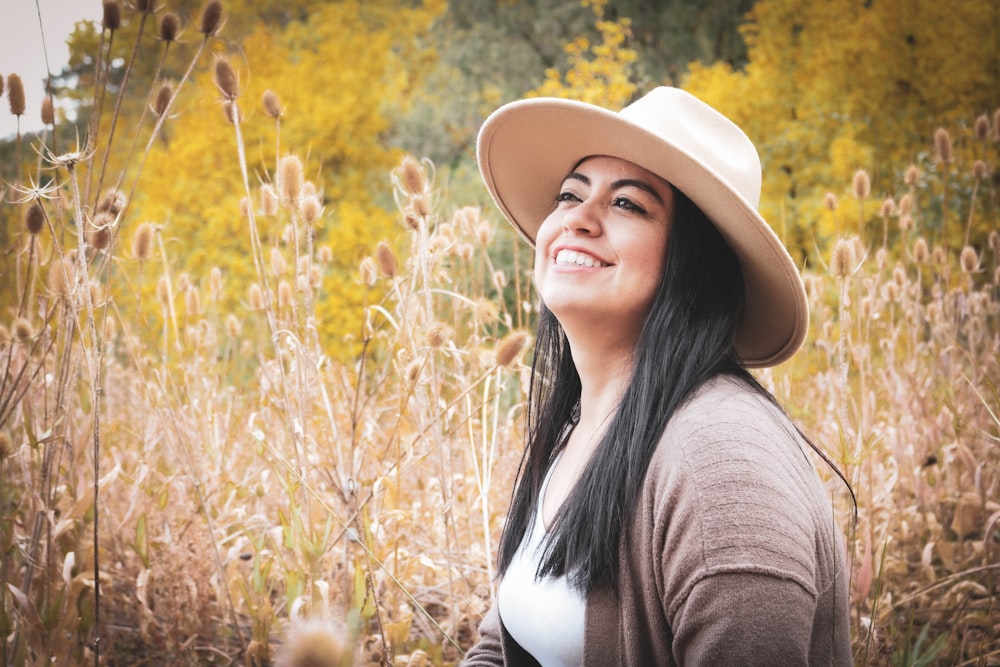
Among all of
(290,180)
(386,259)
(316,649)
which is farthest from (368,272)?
(316,649)

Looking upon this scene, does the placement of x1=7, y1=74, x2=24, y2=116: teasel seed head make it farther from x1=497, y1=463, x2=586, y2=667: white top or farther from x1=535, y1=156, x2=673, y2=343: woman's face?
x1=497, y1=463, x2=586, y2=667: white top

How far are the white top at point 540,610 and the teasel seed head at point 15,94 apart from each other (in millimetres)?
1274

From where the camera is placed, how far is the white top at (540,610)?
1.12 metres

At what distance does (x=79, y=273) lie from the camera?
4.50ft

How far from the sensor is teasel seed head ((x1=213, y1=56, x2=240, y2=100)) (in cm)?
150

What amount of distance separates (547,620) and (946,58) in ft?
21.9

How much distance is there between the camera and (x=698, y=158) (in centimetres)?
116

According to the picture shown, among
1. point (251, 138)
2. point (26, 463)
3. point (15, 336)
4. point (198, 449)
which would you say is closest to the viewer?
point (15, 336)

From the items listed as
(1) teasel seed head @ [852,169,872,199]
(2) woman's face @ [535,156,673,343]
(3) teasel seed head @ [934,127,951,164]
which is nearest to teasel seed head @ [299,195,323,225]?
(2) woman's face @ [535,156,673,343]

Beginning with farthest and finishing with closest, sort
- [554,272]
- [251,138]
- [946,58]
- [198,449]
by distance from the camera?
[251,138] → [946,58] → [198,449] → [554,272]

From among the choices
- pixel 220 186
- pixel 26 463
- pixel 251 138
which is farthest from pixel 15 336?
pixel 251 138

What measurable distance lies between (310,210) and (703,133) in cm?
82

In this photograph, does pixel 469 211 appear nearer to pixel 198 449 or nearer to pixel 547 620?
pixel 198 449

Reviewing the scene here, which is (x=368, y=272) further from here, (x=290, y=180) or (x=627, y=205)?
(x=627, y=205)
